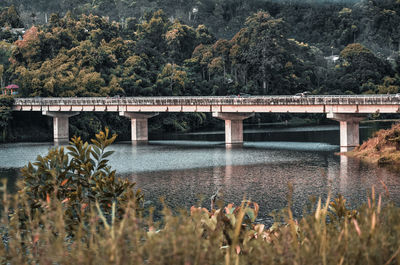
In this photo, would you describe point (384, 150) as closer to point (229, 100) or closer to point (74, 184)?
point (229, 100)

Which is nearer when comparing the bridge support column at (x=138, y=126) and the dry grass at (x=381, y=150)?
the dry grass at (x=381, y=150)

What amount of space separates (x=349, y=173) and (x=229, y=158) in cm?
1603

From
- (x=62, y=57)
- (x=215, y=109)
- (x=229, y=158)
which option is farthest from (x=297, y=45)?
(x=229, y=158)

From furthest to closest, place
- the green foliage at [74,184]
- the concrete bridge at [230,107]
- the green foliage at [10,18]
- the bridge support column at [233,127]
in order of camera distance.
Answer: the green foliage at [10,18] < the bridge support column at [233,127] < the concrete bridge at [230,107] < the green foliage at [74,184]

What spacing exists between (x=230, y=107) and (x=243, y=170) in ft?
91.2

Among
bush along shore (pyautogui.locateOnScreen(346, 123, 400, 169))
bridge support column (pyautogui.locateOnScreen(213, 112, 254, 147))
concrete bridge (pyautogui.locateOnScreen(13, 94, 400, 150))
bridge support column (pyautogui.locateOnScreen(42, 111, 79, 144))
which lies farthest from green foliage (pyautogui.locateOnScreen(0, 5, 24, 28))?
bush along shore (pyautogui.locateOnScreen(346, 123, 400, 169))

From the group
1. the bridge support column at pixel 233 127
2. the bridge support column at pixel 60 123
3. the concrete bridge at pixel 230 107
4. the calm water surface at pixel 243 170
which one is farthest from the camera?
the bridge support column at pixel 60 123

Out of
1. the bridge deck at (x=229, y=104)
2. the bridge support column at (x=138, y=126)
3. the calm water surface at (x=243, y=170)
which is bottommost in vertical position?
the calm water surface at (x=243, y=170)

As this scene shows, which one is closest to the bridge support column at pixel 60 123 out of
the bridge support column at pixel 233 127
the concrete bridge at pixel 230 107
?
the concrete bridge at pixel 230 107

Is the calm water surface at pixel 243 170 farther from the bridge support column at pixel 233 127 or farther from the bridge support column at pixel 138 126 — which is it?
the bridge support column at pixel 138 126

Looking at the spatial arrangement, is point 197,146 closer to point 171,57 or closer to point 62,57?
point 62,57

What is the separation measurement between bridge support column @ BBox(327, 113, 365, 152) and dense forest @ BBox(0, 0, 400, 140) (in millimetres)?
48321

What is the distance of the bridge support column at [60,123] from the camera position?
91125 mm

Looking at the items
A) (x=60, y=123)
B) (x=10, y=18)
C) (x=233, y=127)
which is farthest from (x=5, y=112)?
(x=10, y=18)
